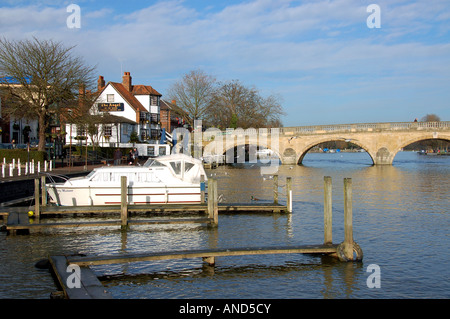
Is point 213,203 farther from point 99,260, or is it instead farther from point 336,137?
point 336,137

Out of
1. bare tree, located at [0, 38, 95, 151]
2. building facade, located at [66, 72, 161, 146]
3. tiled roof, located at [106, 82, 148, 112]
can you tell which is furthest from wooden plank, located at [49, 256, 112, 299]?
tiled roof, located at [106, 82, 148, 112]

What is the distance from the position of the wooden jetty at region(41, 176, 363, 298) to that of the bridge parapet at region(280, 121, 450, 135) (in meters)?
51.5

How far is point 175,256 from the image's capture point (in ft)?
38.4

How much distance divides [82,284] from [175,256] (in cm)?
262

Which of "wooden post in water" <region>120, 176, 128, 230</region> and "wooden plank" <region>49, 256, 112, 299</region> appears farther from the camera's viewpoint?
"wooden post in water" <region>120, 176, 128, 230</region>

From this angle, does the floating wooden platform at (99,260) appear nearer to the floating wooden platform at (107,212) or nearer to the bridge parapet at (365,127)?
the floating wooden platform at (107,212)

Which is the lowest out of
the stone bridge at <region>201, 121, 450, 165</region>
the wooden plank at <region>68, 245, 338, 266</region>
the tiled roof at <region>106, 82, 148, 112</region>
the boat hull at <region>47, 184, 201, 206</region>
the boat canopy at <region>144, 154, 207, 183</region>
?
the wooden plank at <region>68, 245, 338, 266</region>

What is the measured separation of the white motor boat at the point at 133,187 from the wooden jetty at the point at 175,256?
8.47 meters

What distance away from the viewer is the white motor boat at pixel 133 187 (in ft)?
67.4

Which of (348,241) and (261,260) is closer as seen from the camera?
(348,241)

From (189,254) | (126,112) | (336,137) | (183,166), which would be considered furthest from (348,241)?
(126,112)

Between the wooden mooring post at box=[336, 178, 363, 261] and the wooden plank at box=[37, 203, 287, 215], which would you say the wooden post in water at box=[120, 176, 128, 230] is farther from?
the wooden mooring post at box=[336, 178, 363, 261]

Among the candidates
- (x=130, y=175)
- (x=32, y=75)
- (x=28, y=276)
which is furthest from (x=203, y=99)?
(x=28, y=276)

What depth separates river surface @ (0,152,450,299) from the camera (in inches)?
426
